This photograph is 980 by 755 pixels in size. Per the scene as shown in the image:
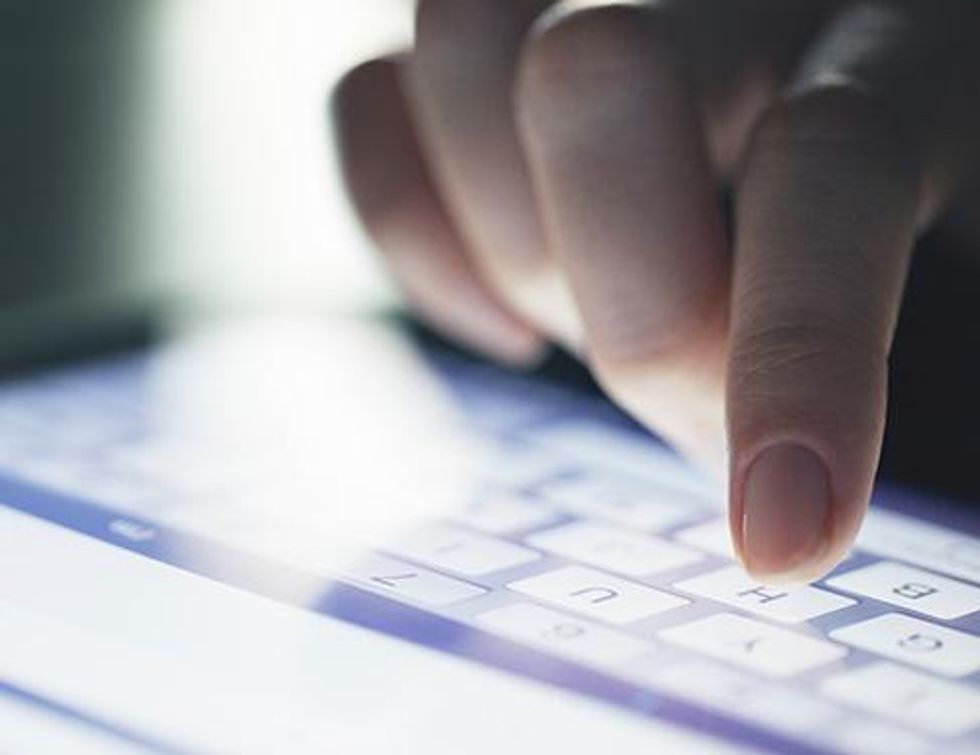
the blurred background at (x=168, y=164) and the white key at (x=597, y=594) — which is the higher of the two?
the blurred background at (x=168, y=164)

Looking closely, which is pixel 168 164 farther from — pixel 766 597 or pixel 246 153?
pixel 766 597

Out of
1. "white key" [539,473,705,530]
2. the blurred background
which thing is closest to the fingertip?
"white key" [539,473,705,530]

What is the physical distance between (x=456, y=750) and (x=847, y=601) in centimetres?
14

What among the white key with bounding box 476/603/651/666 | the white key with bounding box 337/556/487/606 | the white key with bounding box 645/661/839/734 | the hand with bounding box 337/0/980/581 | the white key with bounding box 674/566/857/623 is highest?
the hand with bounding box 337/0/980/581

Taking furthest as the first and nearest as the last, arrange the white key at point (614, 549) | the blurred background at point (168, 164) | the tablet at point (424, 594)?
the blurred background at point (168, 164) < the white key at point (614, 549) < the tablet at point (424, 594)

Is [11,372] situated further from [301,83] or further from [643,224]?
[301,83]

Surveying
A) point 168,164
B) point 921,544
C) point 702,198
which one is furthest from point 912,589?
point 168,164

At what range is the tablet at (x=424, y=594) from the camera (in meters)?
0.40

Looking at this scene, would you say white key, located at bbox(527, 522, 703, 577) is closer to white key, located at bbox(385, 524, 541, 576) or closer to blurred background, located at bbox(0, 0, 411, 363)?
white key, located at bbox(385, 524, 541, 576)

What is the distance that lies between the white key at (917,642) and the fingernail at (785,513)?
3 cm

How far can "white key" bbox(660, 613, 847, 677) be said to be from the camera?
43 cm

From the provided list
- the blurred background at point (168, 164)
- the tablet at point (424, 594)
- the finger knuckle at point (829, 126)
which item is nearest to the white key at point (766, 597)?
the tablet at point (424, 594)

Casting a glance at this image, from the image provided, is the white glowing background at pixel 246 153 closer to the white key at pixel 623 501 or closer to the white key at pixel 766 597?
the white key at pixel 623 501

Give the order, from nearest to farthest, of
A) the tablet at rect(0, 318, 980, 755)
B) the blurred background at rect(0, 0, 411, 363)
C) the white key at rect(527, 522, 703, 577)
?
1. the tablet at rect(0, 318, 980, 755)
2. the white key at rect(527, 522, 703, 577)
3. the blurred background at rect(0, 0, 411, 363)
